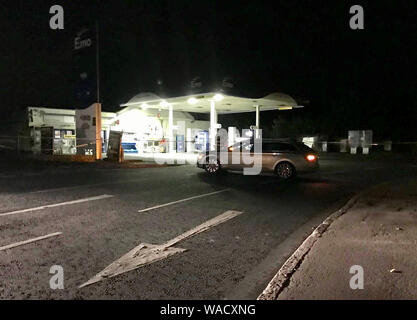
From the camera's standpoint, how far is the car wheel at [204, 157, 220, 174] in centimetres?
1623

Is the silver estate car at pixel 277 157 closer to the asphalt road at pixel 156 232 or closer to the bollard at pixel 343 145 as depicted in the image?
the asphalt road at pixel 156 232

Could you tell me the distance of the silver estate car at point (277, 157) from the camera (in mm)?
14961

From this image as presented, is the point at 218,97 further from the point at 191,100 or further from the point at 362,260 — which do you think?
the point at 362,260

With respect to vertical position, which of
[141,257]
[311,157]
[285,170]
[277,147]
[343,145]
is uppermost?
[343,145]

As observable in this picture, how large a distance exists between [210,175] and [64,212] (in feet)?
26.4

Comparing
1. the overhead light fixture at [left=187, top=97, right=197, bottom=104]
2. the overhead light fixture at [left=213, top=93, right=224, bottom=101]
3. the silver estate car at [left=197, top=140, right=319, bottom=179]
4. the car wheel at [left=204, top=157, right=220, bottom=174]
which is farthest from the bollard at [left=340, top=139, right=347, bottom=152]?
the car wheel at [left=204, top=157, right=220, bottom=174]

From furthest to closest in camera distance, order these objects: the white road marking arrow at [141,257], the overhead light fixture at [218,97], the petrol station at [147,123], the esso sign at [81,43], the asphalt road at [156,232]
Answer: the petrol station at [147,123] < the overhead light fixture at [218,97] < the esso sign at [81,43] < the white road marking arrow at [141,257] < the asphalt road at [156,232]

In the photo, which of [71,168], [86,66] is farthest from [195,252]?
[86,66]

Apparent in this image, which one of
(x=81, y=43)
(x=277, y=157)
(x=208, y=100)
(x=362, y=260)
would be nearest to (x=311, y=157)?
(x=277, y=157)

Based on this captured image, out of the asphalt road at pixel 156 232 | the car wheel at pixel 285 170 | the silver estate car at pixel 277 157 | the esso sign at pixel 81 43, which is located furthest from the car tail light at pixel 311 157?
the esso sign at pixel 81 43

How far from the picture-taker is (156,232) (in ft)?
22.9

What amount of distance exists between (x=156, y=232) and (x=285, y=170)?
9.02 metres

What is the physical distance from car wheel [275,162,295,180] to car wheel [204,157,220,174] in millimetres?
2458
